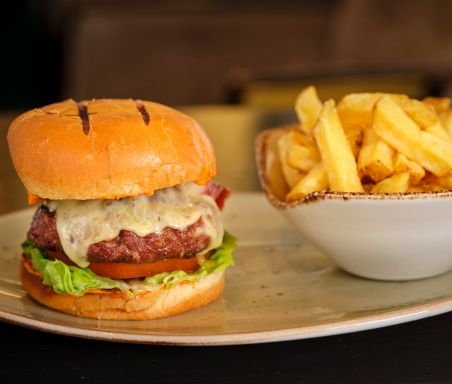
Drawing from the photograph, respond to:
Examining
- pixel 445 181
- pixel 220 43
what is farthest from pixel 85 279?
pixel 220 43

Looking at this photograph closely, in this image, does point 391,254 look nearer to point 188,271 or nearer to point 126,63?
point 188,271

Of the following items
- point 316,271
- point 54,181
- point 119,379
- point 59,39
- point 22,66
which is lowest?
point 22,66

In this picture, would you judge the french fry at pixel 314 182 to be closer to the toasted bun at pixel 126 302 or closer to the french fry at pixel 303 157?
the french fry at pixel 303 157

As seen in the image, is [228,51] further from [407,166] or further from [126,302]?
[126,302]

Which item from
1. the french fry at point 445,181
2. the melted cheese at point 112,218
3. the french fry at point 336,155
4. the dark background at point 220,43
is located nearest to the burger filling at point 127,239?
the melted cheese at point 112,218

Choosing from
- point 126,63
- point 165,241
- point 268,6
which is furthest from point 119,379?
point 268,6

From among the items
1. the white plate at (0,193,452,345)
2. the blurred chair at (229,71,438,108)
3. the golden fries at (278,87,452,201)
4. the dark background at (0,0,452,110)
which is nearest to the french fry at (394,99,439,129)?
the golden fries at (278,87,452,201)

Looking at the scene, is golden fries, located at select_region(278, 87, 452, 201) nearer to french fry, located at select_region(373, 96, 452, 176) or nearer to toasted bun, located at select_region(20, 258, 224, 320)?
french fry, located at select_region(373, 96, 452, 176)
